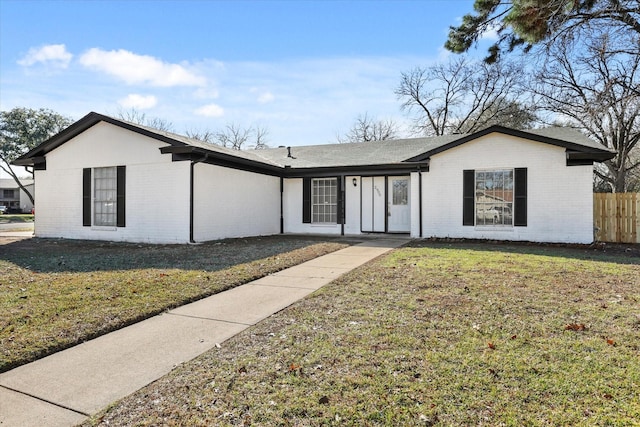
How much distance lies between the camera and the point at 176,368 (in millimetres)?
3070

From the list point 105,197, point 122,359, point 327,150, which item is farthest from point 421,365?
point 327,150

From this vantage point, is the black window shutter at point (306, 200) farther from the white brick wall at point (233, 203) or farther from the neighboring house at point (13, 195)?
the neighboring house at point (13, 195)

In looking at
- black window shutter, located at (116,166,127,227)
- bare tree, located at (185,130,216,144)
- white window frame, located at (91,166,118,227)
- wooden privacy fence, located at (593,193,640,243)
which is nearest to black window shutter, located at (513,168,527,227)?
wooden privacy fence, located at (593,193,640,243)

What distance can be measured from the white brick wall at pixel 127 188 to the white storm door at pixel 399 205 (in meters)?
7.13

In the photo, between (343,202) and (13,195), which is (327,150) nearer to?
(343,202)

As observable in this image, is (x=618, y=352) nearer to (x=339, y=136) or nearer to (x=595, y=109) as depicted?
(x=595, y=109)

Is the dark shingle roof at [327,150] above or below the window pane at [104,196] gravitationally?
above

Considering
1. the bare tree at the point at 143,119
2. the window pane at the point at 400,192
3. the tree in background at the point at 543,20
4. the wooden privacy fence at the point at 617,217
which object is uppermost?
the bare tree at the point at 143,119

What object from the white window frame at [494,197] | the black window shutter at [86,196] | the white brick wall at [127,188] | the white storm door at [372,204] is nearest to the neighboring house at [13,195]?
the white brick wall at [127,188]

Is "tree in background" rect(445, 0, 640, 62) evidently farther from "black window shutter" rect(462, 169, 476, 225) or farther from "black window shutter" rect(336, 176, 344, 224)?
"black window shutter" rect(336, 176, 344, 224)

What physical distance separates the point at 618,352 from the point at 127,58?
63.3 ft

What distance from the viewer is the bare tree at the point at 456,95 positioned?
2773 cm

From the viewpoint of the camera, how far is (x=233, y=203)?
1288cm

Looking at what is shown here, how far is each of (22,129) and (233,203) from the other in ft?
106
